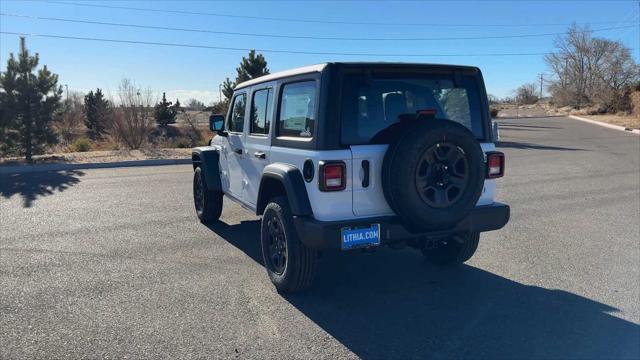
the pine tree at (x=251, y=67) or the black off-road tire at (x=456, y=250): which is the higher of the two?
the pine tree at (x=251, y=67)

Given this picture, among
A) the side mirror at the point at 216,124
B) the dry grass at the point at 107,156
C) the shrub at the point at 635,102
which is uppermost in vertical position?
the shrub at the point at 635,102

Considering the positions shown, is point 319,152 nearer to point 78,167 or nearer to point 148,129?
point 78,167

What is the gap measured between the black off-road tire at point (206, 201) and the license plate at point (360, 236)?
346cm

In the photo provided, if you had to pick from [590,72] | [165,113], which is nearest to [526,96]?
[590,72]

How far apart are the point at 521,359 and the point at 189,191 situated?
7.89 m

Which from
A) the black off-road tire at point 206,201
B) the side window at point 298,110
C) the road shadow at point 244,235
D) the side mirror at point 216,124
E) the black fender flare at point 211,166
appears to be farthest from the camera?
the black off-road tire at point 206,201

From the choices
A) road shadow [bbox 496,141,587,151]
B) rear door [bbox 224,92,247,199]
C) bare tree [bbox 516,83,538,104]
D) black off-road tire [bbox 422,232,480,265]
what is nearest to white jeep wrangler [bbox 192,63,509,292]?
black off-road tire [bbox 422,232,480,265]

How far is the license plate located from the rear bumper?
0.11 feet

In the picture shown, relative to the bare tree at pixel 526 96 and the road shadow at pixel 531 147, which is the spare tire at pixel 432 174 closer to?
the road shadow at pixel 531 147

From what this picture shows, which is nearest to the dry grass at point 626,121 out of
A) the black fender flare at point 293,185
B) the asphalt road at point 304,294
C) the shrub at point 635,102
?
the shrub at point 635,102

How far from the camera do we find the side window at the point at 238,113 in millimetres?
5996

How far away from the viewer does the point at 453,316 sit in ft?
13.4

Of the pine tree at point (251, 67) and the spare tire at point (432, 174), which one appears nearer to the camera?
the spare tire at point (432, 174)

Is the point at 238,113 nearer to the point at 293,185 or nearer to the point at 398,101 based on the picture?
the point at 293,185
